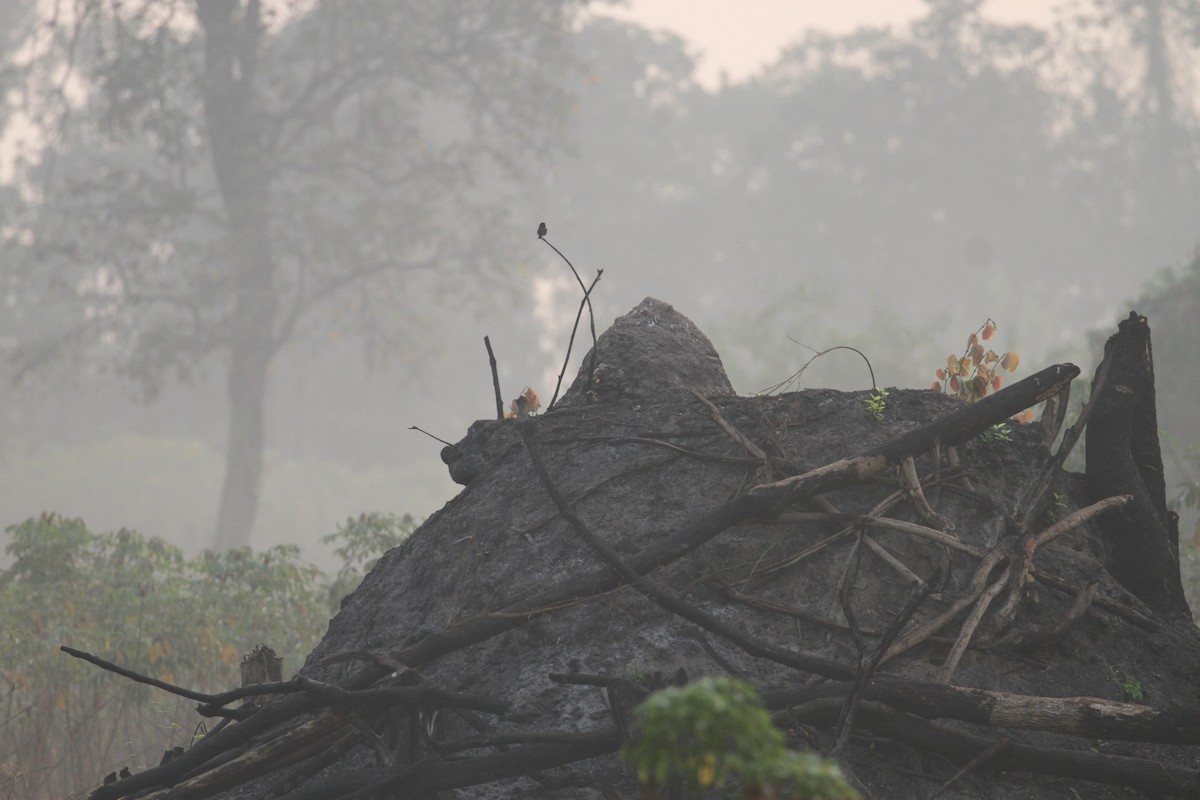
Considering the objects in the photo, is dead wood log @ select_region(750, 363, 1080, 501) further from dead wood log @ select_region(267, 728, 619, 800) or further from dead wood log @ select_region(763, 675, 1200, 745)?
dead wood log @ select_region(267, 728, 619, 800)

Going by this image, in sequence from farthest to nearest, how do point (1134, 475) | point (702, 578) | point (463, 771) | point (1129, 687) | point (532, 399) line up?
point (532, 399) < point (1134, 475) < point (702, 578) < point (1129, 687) < point (463, 771)

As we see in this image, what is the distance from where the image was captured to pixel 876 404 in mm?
4012

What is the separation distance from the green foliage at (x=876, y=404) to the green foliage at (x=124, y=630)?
463 centimetres

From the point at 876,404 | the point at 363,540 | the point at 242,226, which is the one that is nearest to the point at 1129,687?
the point at 876,404

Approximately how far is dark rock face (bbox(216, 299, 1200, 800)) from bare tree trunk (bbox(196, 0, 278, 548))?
20.2 metres

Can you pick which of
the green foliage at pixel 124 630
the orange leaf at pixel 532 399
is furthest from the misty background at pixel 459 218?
the orange leaf at pixel 532 399

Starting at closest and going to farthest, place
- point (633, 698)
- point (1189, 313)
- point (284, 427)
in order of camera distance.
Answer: point (633, 698) < point (1189, 313) < point (284, 427)

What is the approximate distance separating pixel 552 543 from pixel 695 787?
5.63 feet

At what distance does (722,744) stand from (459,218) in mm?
30162

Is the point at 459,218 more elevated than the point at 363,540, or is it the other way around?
the point at 459,218

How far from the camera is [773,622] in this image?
3.31 metres

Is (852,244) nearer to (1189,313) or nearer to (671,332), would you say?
(1189,313)

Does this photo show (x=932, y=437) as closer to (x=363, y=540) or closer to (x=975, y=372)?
(x=975, y=372)

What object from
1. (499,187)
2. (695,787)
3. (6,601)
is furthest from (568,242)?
(695,787)
